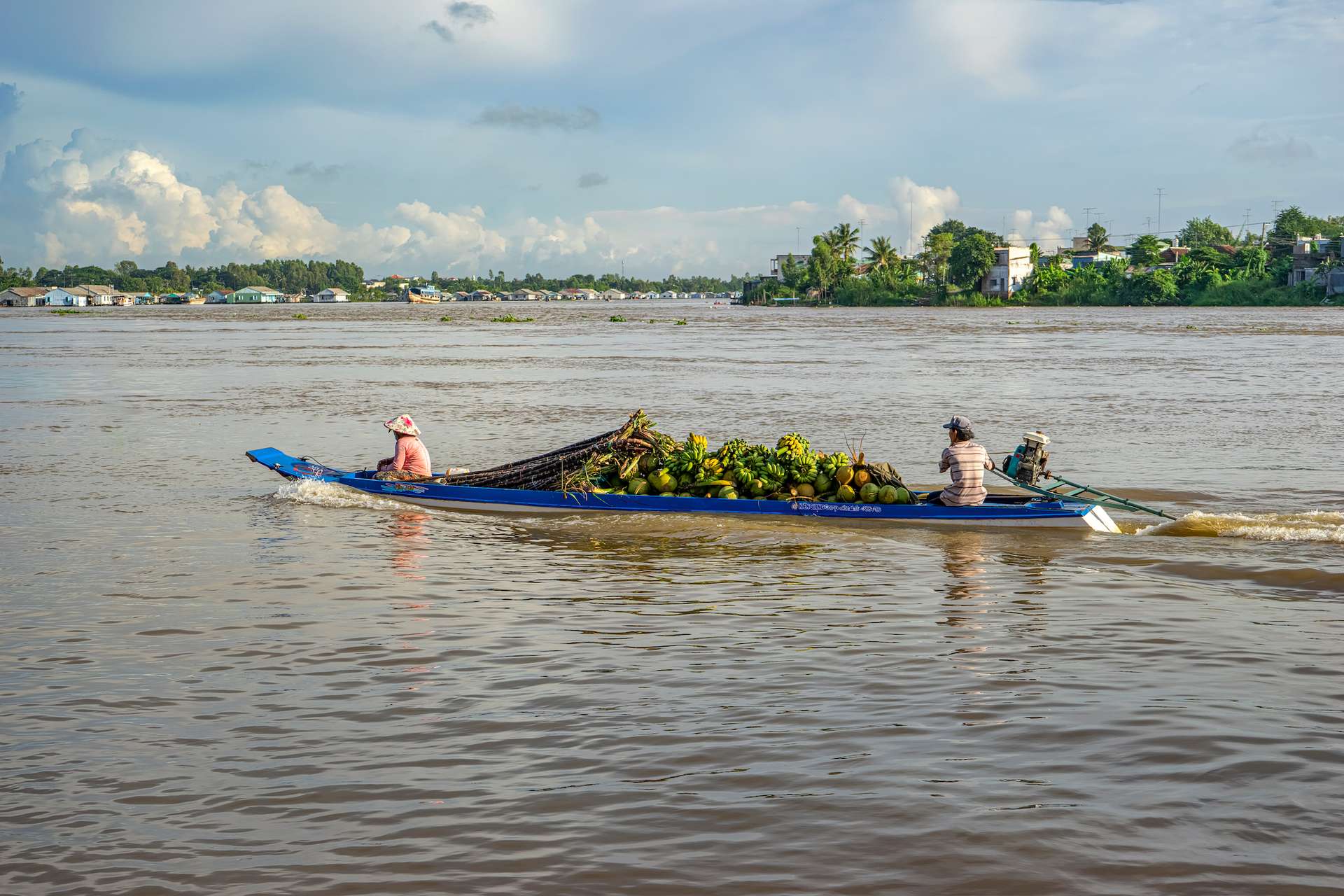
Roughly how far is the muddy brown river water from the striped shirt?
40 centimetres

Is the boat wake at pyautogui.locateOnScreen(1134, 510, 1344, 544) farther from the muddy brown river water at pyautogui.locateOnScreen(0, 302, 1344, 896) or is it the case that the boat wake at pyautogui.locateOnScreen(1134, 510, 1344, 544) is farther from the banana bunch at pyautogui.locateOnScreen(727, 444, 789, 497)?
the banana bunch at pyautogui.locateOnScreen(727, 444, 789, 497)

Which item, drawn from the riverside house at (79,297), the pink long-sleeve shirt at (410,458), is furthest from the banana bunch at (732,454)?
the riverside house at (79,297)

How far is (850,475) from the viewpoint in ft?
37.7

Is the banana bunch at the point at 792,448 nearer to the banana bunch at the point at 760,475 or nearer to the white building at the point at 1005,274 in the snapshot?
the banana bunch at the point at 760,475

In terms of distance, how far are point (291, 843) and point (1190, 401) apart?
2300 cm

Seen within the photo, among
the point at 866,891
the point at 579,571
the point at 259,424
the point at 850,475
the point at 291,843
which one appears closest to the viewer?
the point at 866,891

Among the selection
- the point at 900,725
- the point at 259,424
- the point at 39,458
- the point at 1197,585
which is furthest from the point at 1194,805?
the point at 259,424

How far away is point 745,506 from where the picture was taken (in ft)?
37.2

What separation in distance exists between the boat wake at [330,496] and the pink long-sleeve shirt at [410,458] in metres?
0.40

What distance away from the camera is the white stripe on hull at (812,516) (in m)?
10.8

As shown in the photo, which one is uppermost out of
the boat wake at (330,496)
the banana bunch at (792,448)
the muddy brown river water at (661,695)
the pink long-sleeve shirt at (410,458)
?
the banana bunch at (792,448)

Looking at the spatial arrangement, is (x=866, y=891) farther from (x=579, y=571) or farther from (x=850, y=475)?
(x=850, y=475)

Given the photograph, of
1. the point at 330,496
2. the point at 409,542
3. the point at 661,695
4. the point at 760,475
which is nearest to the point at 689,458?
the point at 760,475

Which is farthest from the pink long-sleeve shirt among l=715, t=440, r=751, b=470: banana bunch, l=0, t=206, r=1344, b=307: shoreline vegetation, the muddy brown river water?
l=0, t=206, r=1344, b=307: shoreline vegetation
